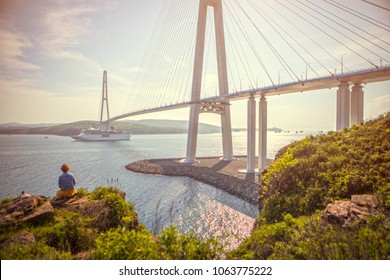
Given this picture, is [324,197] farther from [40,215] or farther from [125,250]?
[40,215]

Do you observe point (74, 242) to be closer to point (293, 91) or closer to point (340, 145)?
point (340, 145)

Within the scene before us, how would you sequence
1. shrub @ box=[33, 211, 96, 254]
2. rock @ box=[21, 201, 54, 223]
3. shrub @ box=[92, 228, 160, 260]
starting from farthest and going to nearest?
rock @ box=[21, 201, 54, 223], shrub @ box=[33, 211, 96, 254], shrub @ box=[92, 228, 160, 260]

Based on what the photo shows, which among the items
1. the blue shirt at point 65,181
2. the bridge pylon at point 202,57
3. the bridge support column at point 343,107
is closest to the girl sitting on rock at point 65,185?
the blue shirt at point 65,181

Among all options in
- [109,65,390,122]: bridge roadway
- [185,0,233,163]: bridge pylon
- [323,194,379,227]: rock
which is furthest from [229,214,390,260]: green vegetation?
[185,0,233,163]: bridge pylon

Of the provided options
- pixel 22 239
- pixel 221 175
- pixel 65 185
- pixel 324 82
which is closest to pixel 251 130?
pixel 221 175

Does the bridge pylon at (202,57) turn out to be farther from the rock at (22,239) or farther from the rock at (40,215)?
the rock at (22,239)

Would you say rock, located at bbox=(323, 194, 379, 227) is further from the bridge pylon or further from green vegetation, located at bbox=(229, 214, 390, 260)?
the bridge pylon
